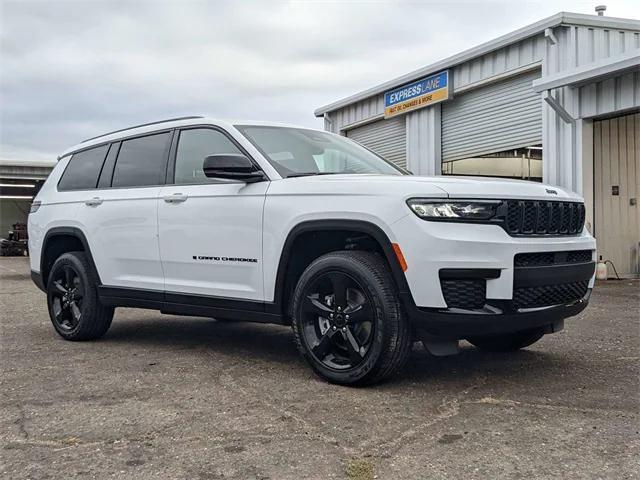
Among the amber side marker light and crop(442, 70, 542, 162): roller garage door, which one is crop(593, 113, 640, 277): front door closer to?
crop(442, 70, 542, 162): roller garage door

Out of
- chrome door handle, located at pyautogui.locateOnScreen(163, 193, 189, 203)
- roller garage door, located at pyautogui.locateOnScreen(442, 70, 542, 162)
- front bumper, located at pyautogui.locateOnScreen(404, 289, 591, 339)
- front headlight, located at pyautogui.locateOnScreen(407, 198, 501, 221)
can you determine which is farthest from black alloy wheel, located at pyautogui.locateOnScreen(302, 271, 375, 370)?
roller garage door, located at pyautogui.locateOnScreen(442, 70, 542, 162)

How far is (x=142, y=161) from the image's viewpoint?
5742 millimetres

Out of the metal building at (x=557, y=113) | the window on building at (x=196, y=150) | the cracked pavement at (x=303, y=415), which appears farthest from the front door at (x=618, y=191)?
the window on building at (x=196, y=150)

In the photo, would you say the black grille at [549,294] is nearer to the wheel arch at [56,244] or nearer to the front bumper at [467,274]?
the front bumper at [467,274]

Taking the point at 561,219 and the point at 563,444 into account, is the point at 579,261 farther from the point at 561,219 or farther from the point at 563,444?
the point at 563,444

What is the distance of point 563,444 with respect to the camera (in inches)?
120

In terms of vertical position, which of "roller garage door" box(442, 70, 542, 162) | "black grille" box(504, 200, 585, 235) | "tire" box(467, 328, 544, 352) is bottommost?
"tire" box(467, 328, 544, 352)

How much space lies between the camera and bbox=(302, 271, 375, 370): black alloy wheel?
13.2 feet

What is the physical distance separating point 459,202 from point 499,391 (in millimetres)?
1161

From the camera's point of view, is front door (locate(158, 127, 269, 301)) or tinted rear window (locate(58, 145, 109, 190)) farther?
tinted rear window (locate(58, 145, 109, 190))

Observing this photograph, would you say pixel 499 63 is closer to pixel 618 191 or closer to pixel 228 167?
pixel 618 191

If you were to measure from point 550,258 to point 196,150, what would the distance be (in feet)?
9.18

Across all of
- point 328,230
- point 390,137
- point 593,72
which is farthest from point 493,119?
point 328,230

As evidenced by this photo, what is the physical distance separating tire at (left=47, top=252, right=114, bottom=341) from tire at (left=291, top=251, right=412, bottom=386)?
238cm
